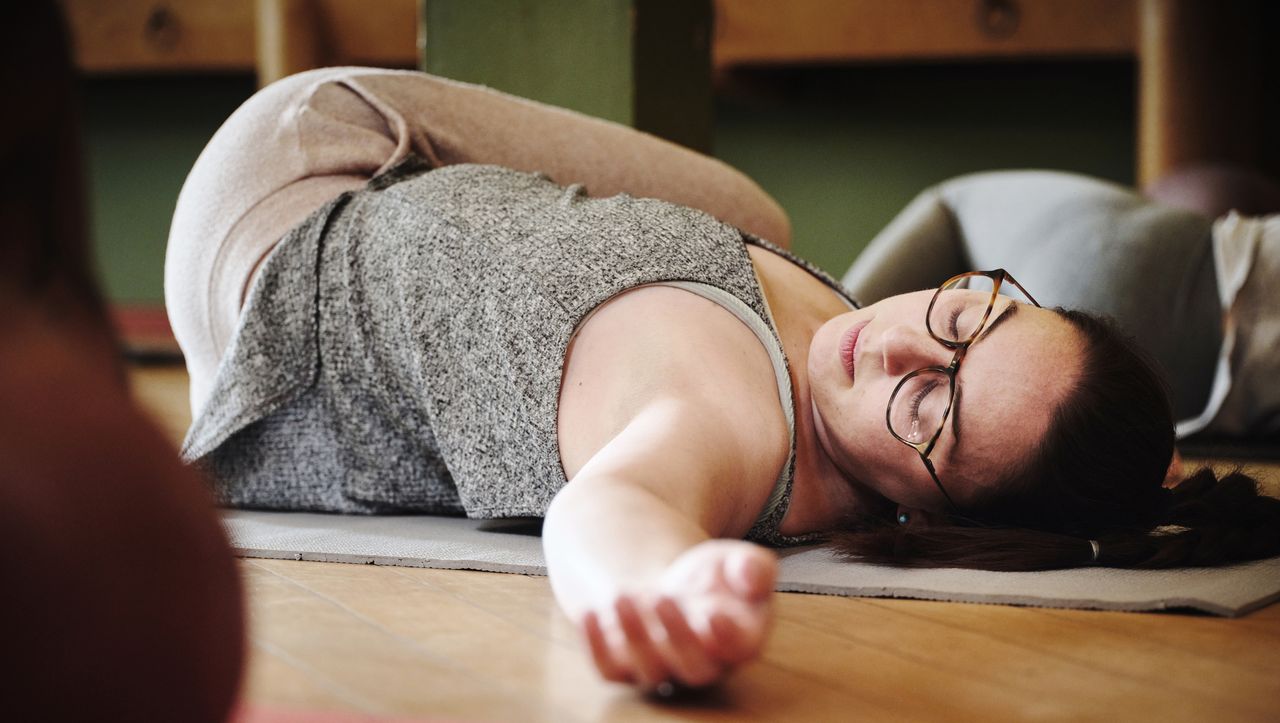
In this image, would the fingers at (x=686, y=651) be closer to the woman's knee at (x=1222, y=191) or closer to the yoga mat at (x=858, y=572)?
the yoga mat at (x=858, y=572)

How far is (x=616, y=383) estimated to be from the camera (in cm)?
110

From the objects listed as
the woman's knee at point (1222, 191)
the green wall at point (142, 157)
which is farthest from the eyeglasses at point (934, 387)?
the green wall at point (142, 157)

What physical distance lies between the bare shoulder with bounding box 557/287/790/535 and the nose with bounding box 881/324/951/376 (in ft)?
0.37

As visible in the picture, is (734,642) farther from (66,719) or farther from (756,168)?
(756,168)

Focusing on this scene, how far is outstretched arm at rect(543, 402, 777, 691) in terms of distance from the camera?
640mm

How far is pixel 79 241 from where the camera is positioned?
0.50 meters

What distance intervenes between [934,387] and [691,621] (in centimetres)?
59

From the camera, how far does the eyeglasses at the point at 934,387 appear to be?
1.16 metres

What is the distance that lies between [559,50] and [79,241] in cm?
209

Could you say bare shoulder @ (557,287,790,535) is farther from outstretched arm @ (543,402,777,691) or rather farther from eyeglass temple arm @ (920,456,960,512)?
eyeglass temple arm @ (920,456,960,512)

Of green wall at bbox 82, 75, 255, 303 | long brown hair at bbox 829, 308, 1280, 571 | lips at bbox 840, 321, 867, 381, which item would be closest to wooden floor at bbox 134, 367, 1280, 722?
long brown hair at bbox 829, 308, 1280, 571

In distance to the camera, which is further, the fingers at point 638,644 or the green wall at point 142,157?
the green wall at point 142,157

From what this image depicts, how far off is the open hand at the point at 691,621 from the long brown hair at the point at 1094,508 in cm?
55

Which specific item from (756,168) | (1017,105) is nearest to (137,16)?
(756,168)
